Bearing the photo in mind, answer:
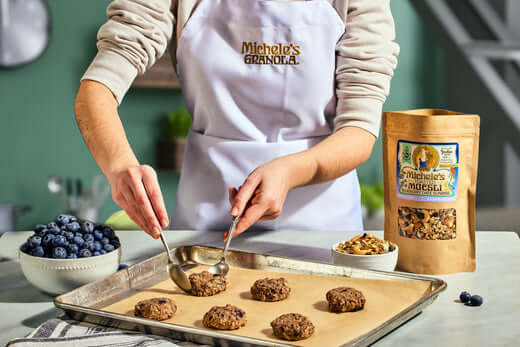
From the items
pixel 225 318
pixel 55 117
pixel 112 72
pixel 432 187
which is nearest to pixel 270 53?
pixel 112 72

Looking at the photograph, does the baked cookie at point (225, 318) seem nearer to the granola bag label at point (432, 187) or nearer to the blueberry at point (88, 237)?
the blueberry at point (88, 237)

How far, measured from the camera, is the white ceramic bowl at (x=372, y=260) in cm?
104

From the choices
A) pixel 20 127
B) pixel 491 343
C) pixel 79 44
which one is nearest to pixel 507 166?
pixel 79 44

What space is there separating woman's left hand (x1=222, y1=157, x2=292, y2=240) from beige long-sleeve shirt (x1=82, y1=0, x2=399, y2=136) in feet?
1.00

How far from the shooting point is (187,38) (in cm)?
149

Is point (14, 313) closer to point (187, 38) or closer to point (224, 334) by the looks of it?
point (224, 334)

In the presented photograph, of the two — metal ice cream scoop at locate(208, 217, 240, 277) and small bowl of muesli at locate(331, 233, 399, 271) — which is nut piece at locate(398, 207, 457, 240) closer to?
small bowl of muesli at locate(331, 233, 399, 271)

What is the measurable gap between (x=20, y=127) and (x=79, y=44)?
1.99 feet

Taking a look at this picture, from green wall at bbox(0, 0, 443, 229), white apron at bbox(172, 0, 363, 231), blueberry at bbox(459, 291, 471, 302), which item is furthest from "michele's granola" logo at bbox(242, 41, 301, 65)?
green wall at bbox(0, 0, 443, 229)

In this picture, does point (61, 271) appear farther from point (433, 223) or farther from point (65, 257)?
point (433, 223)

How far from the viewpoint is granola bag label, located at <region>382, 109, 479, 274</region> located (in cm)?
106

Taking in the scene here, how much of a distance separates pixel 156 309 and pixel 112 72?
0.65 m

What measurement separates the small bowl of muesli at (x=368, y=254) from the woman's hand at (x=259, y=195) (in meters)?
0.15

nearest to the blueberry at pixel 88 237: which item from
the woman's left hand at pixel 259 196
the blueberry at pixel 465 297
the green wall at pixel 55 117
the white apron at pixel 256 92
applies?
the woman's left hand at pixel 259 196
